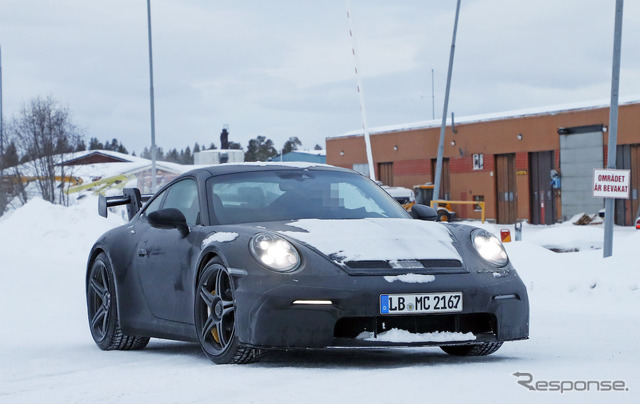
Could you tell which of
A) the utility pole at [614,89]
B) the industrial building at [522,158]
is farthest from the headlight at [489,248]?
the industrial building at [522,158]

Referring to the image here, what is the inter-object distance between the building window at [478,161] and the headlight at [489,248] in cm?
4525

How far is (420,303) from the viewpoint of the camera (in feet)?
19.8

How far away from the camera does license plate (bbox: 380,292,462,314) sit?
19.7 feet

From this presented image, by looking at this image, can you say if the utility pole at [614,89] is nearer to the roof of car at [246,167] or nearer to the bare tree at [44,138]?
the roof of car at [246,167]

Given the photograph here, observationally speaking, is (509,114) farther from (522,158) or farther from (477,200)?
(477,200)

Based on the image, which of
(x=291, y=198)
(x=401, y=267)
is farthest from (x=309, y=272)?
(x=291, y=198)

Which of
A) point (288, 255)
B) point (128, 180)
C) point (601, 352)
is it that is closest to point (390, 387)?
point (288, 255)

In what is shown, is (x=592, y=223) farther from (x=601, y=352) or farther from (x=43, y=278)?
(x=601, y=352)

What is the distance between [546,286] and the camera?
13422 millimetres

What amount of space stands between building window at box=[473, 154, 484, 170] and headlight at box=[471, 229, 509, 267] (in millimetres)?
45255

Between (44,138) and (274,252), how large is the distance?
44.7 metres

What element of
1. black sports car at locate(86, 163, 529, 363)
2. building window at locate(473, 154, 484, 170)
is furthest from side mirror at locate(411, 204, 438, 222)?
building window at locate(473, 154, 484, 170)

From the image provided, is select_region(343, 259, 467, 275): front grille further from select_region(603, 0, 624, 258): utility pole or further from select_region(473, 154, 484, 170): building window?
select_region(473, 154, 484, 170): building window

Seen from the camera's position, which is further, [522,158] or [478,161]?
[478,161]
